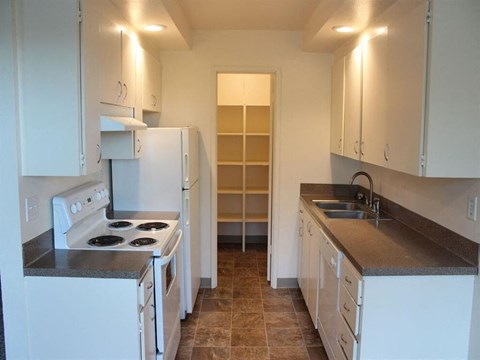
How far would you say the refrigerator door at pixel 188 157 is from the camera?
131 inches

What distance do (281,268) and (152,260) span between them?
2.16 m

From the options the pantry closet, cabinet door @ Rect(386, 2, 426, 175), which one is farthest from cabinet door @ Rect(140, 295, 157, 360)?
the pantry closet

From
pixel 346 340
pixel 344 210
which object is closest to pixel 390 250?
pixel 346 340

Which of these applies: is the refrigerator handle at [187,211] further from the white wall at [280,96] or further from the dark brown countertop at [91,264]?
the dark brown countertop at [91,264]

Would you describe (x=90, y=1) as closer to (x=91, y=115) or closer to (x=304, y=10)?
(x=91, y=115)

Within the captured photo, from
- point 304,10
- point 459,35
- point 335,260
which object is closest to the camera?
point 459,35

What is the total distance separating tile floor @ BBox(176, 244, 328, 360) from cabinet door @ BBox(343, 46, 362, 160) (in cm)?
148

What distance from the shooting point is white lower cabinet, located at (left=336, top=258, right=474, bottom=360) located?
6.71 feet

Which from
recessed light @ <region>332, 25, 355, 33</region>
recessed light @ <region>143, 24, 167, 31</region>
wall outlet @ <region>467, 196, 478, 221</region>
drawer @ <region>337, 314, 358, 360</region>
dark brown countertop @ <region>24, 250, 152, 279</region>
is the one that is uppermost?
recessed light @ <region>143, 24, 167, 31</region>

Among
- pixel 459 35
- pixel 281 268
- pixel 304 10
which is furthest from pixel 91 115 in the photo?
pixel 281 268

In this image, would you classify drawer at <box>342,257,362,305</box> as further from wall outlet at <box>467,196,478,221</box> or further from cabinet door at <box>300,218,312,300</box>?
cabinet door at <box>300,218,312,300</box>

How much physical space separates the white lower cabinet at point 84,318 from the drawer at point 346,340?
42.8 inches

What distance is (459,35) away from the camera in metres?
1.87

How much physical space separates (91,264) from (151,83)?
6.31 feet
